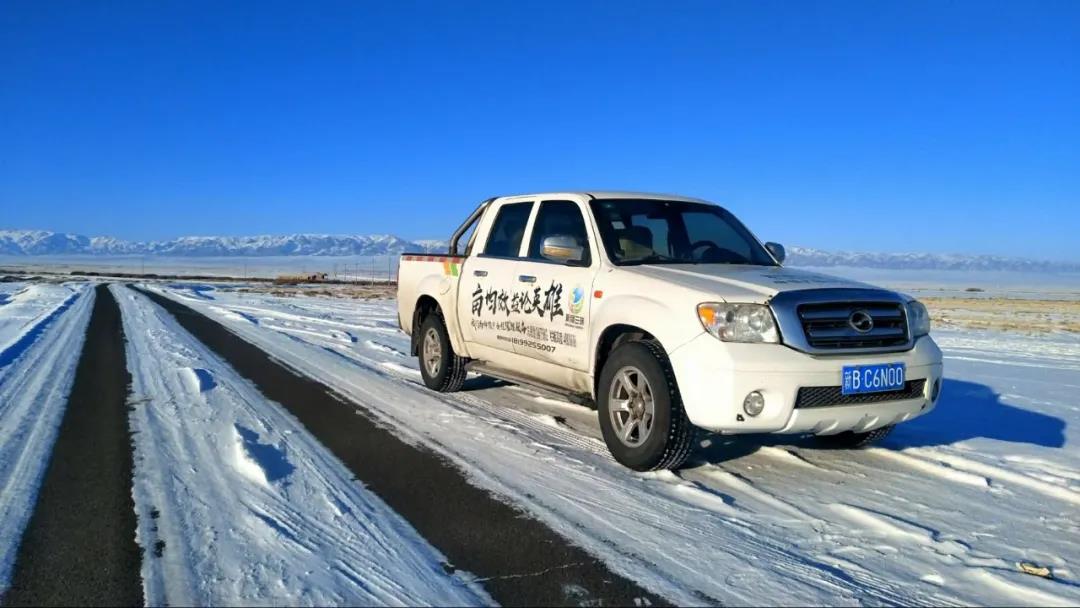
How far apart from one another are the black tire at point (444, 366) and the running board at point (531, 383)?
10.0 inches

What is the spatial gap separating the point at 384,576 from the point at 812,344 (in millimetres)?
2670

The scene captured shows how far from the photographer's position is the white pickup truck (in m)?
4.18

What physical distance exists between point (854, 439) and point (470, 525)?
9.95 ft

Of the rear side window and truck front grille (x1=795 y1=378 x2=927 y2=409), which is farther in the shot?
the rear side window

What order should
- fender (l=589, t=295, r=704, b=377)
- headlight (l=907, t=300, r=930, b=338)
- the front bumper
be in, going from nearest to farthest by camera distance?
the front bumper
fender (l=589, t=295, r=704, b=377)
headlight (l=907, t=300, r=930, b=338)

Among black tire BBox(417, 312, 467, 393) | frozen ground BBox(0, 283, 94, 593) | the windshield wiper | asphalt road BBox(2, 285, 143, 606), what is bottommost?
frozen ground BBox(0, 283, 94, 593)

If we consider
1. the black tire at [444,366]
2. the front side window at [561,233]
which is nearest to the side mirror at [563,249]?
the front side window at [561,233]

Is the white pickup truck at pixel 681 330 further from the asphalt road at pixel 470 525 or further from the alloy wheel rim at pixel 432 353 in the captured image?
the asphalt road at pixel 470 525

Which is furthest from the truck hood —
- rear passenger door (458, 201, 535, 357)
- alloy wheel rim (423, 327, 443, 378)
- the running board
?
alloy wheel rim (423, 327, 443, 378)

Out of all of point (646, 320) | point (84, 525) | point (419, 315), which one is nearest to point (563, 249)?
point (646, 320)

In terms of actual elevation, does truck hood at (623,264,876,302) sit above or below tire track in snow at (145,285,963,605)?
above

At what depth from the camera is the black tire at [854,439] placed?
517cm

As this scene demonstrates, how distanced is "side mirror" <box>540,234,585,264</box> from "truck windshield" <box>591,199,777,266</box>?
0.23 metres

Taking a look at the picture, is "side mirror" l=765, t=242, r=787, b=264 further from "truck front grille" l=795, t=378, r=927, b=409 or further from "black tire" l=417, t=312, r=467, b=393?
"black tire" l=417, t=312, r=467, b=393
